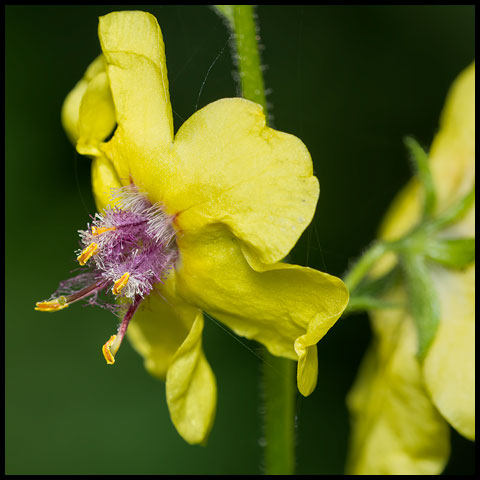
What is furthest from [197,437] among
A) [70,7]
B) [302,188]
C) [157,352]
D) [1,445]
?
[70,7]

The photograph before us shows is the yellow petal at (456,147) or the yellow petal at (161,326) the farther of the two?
the yellow petal at (456,147)

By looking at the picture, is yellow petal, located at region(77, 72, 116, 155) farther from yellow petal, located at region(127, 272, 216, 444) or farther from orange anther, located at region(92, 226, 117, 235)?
yellow petal, located at region(127, 272, 216, 444)

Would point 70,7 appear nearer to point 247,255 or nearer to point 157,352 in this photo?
point 157,352

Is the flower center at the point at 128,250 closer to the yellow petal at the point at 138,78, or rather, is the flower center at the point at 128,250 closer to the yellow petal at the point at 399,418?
the yellow petal at the point at 138,78

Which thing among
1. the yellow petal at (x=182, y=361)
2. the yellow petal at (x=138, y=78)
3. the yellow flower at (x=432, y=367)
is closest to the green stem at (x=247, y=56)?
the yellow petal at (x=138, y=78)

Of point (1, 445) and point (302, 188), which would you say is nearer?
point (302, 188)

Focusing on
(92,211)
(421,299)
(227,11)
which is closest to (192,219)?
(227,11)

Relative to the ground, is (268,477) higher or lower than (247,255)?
lower
